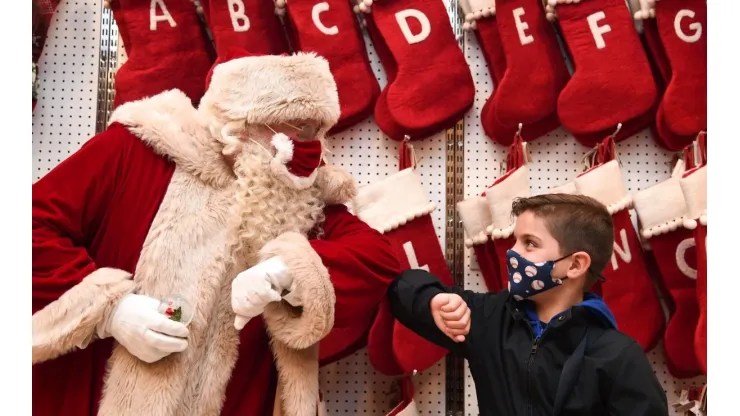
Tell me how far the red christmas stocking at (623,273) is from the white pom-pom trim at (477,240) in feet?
0.99

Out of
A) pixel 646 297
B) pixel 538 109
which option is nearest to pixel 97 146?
pixel 538 109

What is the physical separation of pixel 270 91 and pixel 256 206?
258 millimetres

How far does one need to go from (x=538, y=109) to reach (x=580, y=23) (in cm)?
29

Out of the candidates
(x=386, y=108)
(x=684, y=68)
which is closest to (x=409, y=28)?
(x=386, y=108)

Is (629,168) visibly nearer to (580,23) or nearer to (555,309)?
(580,23)

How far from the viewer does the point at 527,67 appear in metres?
2.04

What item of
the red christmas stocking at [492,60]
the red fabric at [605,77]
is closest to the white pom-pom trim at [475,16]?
the red christmas stocking at [492,60]

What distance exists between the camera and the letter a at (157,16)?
2066 mm

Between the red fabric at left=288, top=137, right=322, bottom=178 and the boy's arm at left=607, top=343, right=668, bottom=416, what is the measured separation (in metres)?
0.78

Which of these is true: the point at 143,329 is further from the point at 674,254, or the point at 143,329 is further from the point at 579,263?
A: the point at 674,254

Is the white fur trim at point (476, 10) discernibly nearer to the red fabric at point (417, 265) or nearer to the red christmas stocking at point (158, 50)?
the red fabric at point (417, 265)

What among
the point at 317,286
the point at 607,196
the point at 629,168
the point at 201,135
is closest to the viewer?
the point at 317,286

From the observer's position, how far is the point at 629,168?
2141 mm

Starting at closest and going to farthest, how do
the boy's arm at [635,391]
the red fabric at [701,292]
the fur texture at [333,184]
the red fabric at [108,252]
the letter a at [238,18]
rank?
the boy's arm at [635,391], the red fabric at [108,252], the fur texture at [333,184], the red fabric at [701,292], the letter a at [238,18]
